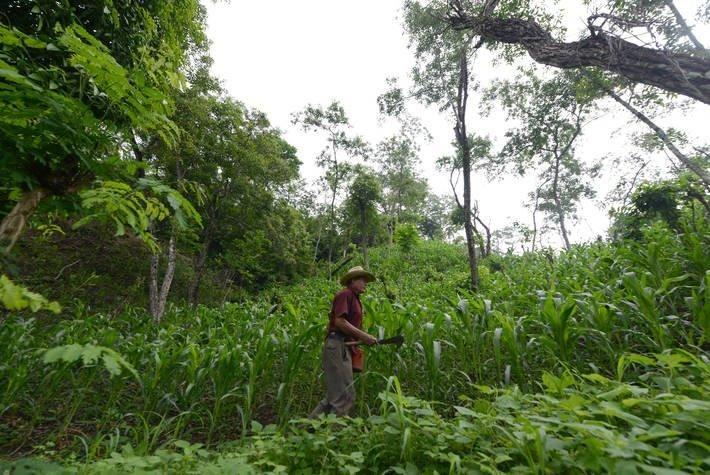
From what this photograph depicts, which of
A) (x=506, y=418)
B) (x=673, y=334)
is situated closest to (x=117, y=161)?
(x=506, y=418)

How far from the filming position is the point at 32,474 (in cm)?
Result: 128

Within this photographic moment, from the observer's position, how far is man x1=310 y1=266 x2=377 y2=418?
2.66 meters

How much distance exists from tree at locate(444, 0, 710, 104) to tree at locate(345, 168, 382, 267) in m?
6.48

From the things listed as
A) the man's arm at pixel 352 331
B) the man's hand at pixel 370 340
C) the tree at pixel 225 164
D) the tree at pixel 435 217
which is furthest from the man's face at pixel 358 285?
the tree at pixel 435 217

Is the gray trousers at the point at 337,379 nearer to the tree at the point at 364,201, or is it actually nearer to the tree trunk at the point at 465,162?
the tree trunk at the point at 465,162

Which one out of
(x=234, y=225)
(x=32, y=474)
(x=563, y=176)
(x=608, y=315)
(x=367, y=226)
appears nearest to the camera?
(x=32, y=474)

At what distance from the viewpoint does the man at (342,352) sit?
2.66 meters

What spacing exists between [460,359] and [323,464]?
2.10 meters

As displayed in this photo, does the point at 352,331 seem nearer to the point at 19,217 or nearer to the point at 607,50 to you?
the point at 19,217

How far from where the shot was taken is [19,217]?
134 centimetres

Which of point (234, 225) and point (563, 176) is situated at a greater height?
point (563, 176)

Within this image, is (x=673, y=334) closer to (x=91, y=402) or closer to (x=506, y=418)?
(x=506, y=418)

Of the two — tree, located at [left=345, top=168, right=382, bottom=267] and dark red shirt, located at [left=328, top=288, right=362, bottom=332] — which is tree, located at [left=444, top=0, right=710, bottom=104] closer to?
dark red shirt, located at [left=328, top=288, right=362, bottom=332]

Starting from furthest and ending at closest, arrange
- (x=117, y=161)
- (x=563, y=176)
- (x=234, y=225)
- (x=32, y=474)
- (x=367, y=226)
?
(x=563, y=176)
(x=367, y=226)
(x=234, y=225)
(x=117, y=161)
(x=32, y=474)
